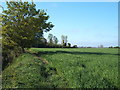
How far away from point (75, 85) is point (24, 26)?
18.6 m

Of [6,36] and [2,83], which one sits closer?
[2,83]

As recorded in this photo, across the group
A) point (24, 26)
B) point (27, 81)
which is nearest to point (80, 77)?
point (27, 81)

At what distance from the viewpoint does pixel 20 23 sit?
2419cm

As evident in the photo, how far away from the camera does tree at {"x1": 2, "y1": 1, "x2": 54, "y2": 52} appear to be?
79.0 feet

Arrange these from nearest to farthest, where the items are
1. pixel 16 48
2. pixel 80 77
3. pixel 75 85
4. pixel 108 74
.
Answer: pixel 75 85, pixel 80 77, pixel 108 74, pixel 16 48

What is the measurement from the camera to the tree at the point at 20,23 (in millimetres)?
24094

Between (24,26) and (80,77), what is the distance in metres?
18.0

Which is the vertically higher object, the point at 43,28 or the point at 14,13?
the point at 14,13

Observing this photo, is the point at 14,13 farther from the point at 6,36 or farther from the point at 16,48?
the point at 16,48

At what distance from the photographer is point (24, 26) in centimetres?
2412

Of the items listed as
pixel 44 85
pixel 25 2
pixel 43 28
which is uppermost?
pixel 25 2

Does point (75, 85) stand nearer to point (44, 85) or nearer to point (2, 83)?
point (44, 85)

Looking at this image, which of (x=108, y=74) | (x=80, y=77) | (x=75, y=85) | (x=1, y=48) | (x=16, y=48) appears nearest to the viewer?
(x=75, y=85)

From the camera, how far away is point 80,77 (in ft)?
24.8
